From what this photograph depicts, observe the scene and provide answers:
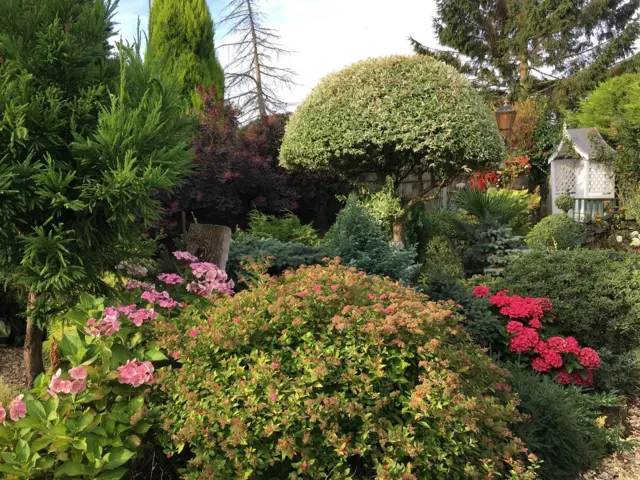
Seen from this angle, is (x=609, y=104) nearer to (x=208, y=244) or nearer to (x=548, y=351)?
(x=548, y=351)

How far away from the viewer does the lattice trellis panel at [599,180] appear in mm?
14727

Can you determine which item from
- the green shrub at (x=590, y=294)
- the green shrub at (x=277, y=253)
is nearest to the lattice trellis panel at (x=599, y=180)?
the green shrub at (x=590, y=294)

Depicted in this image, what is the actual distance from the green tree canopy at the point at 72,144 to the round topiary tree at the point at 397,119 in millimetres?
3215

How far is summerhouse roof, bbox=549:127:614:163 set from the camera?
584 inches

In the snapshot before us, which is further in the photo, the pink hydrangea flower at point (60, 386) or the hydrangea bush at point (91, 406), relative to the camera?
the pink hydrangea flower at point (60, 386)

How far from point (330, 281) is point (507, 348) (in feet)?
7.71

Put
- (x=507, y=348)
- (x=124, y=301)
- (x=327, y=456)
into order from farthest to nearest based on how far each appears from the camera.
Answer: (x=507, y=348)
(x=124, y=301)
(x=327, y=456)

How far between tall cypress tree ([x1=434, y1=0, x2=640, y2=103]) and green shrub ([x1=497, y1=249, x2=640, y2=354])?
17264 millimetres

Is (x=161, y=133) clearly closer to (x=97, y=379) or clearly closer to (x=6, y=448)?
(x=97, y=379)

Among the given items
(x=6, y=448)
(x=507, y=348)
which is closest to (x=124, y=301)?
(x=6, y=448)

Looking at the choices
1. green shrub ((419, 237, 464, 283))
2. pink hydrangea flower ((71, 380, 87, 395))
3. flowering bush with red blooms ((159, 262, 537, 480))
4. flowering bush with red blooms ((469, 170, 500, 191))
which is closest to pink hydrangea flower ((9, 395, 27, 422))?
pink hydrangea flower ((71, 380, 87, 395))

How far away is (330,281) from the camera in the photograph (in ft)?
9.74

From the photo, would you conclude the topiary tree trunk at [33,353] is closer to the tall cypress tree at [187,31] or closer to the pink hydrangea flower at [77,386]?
the pink hydrangea flower at [77,386]

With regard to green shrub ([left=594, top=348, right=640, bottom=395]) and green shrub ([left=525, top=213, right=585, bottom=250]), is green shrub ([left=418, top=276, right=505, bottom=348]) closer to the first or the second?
green shrub ([left=594, top=348, right=640, bottom=395])
